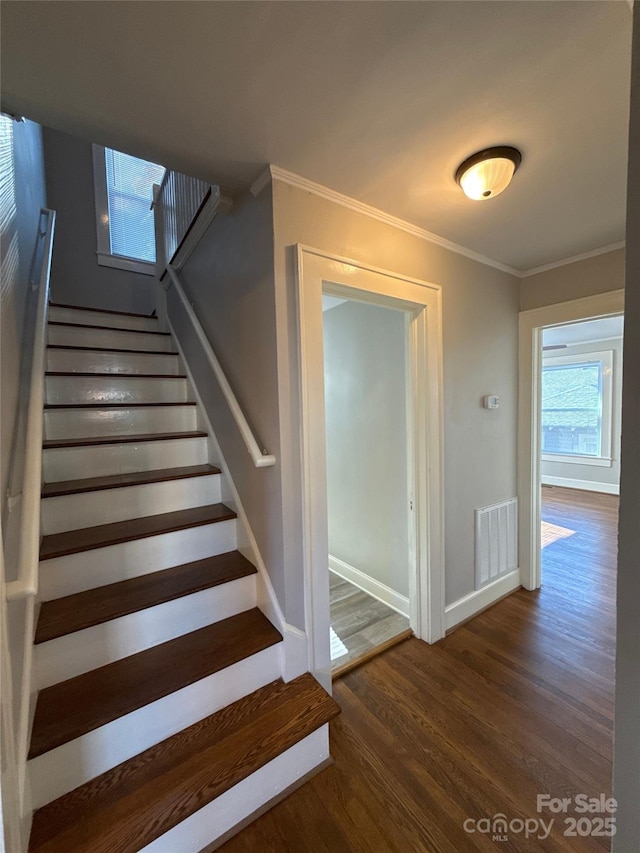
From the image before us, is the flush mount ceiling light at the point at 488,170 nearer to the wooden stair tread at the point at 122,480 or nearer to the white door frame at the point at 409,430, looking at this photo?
the white door frame at the point at 409,430

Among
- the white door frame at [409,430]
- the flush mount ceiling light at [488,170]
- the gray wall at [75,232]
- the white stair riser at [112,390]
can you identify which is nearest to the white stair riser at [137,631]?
the white door frame at [409,430]

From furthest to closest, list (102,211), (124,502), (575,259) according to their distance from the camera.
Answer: (102,211), (575,259), (124,502)

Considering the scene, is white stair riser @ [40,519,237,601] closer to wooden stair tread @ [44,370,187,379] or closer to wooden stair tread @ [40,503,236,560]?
wooden stair tread @ [40,503,236,560]

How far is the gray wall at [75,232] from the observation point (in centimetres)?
344

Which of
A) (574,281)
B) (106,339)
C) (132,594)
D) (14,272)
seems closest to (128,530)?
(132,594)

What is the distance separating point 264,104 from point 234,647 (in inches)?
78.9

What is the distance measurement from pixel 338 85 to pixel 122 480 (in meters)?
1.89

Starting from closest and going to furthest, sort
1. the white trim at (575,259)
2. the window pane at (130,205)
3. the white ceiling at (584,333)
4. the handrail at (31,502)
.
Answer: the handrail at (31,502) → the white trim at (575,259) → the window pane at (130,205) → the white ceiling at (584,333)

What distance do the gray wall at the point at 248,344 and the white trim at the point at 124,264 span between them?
241cm

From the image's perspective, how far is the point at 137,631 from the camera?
1.33 metres

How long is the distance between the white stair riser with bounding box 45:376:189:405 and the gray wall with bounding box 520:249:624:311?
8.88 ft

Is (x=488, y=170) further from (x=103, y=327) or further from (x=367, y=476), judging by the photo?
(x=103, y=327)

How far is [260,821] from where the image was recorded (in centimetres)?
116

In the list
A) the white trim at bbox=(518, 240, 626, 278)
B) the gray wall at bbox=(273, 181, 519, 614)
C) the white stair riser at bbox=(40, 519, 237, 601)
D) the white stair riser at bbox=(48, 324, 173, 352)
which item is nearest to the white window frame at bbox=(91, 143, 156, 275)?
the white stair riser at bbox=(48, 324, 173, 352)
